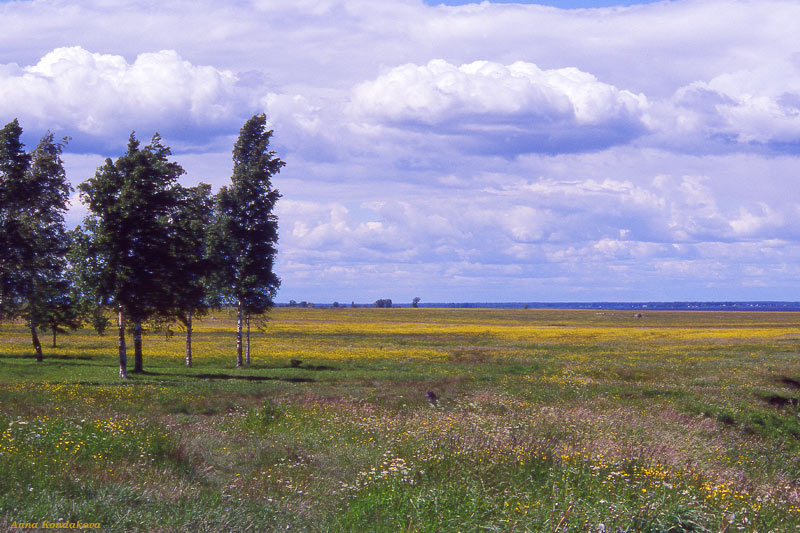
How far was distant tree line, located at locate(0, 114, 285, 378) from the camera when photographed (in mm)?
31562

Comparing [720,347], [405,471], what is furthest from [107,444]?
[720,347]

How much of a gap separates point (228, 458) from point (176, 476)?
1.71 m

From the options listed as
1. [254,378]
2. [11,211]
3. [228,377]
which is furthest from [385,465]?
[11,211]

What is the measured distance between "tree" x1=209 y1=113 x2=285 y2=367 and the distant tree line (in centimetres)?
10

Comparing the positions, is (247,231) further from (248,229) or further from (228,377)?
(228,377)

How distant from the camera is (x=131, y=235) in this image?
105 feet

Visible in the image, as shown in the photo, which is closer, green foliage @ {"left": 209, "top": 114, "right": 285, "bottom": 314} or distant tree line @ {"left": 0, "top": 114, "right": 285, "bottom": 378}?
distant tree line @ {"left": 0, "top": 114, "right": 285, "bottom": 378}

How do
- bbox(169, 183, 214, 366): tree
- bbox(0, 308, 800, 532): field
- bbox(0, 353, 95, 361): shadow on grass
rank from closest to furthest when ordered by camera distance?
bbox(0, 308, 800, 532): field → bbox(169, 183, 214, 366): tree → bbox(0, 353, 95, 361): shadow on grass

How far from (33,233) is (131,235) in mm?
8522

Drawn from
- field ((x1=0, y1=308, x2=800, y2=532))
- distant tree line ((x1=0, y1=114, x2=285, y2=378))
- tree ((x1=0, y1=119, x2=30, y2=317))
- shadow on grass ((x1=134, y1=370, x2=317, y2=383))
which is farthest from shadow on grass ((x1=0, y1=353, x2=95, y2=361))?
field ((x1=0, y1=308, x2=800, y2=532))

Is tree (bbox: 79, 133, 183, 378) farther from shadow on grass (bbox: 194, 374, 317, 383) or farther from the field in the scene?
the field

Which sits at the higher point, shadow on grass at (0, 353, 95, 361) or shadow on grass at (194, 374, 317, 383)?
shadow on grass at (0, 353, 95, 361)

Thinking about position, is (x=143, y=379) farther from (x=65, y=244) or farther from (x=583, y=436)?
(x=583, y=436)

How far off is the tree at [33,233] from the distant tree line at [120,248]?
0.06 m
